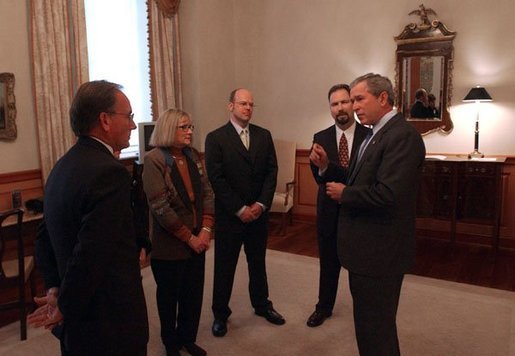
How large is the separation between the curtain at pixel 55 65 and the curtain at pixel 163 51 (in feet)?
3.30

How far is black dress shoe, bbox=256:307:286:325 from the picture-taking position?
2.88 metres

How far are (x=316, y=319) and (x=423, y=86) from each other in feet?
10.3

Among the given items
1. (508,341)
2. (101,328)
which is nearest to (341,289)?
(508,341)

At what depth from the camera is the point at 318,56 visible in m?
5.41

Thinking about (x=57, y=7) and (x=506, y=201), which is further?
(x=506, y=201)

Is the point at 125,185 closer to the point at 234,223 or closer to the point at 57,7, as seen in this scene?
the point at 234,223

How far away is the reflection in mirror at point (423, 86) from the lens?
4.67 meters

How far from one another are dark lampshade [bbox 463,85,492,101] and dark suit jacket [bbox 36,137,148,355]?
13.0ft

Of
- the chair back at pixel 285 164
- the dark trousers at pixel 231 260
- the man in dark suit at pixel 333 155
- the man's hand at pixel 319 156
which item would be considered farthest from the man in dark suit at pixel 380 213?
the chair back at pixel 285 164

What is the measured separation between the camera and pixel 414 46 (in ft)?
15.6

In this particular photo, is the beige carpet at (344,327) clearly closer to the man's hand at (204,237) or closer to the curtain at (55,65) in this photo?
the man's hand at (204,237)

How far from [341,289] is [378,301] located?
1.74 metres

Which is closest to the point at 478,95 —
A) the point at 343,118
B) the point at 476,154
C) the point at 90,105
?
the point at 476,154

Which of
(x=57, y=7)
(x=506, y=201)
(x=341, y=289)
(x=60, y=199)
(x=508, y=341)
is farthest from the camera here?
(x=506, y=201)
